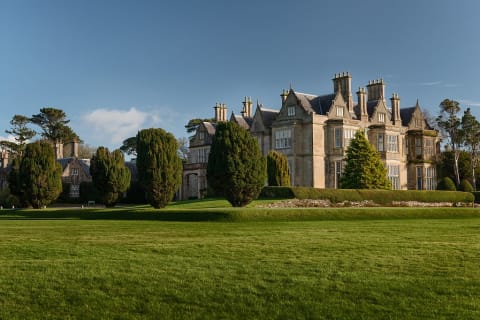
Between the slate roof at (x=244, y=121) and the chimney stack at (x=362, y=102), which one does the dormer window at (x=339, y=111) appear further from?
the slate roof at (x=244, y=121)

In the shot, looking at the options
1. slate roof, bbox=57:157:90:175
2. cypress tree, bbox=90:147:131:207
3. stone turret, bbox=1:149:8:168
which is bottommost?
cypress tree, bbox=90:147:131:207

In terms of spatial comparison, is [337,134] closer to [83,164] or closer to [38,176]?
[38,176]

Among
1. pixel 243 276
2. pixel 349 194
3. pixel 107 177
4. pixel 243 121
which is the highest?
pixel 243 121

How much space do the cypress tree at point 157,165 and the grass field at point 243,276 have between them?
14.3 m

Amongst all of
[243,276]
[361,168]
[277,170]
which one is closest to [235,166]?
[277,170]

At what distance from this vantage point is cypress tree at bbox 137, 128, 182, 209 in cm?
3362

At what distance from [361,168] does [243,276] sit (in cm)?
3254

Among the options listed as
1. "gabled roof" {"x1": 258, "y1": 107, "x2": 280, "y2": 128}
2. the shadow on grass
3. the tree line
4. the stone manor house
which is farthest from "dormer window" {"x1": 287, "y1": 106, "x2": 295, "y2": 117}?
the shadow on grass

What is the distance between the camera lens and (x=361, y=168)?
4369 cm

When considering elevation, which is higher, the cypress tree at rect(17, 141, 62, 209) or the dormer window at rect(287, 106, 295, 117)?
the dormer window at rect(287, 106, 295, 117)

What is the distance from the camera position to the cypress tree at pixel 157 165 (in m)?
33.6

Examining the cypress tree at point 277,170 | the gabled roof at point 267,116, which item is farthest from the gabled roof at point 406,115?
the cypress tree at point 277,170

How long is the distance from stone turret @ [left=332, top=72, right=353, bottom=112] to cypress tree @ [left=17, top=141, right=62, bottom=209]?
25426mm

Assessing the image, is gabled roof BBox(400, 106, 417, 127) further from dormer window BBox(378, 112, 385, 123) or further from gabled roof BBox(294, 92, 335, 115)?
gabled roof BBox(294, 92, 335, 115)
